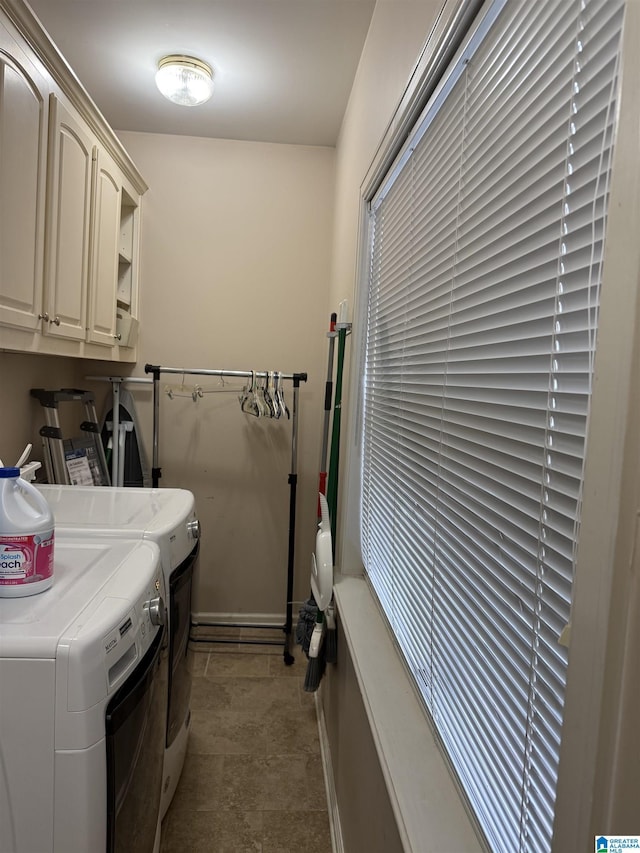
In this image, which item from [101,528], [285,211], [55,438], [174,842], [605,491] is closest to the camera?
[605,491]

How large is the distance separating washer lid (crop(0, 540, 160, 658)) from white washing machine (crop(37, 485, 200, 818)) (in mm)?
103

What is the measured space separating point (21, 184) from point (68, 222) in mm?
358

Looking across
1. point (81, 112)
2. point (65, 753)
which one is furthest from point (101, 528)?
point (81, 112)

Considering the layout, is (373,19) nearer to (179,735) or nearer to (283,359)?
(283,359)

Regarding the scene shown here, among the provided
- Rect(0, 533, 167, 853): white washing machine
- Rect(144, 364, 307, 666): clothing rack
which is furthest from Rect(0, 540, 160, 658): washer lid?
Rect(144, 364, 307, 666): clothing rack

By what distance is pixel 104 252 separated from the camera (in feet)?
7.66

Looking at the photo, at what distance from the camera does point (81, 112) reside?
6.43 feet

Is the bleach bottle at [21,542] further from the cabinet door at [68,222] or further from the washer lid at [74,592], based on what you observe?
the cabinet door at [68,222]

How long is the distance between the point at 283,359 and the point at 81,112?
150cm

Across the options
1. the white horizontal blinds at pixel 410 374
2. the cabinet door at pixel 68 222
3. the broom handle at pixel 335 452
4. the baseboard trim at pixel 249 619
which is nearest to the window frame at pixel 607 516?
the white horizontal blinds at pixel 410 374

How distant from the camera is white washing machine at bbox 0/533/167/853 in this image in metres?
0.89

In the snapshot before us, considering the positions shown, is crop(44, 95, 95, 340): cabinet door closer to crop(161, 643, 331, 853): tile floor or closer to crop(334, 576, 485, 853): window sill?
crop(334, 576, 485, 853): window sill

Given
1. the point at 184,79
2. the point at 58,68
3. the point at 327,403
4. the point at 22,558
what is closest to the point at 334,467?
the point at 327,403

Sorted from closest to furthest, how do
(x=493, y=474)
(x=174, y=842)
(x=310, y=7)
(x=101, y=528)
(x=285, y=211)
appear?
(x=493, y=474)
(x=101, y=528)
(x=174, y=842)
(x=310, y=7)
(x=285, y=211)
